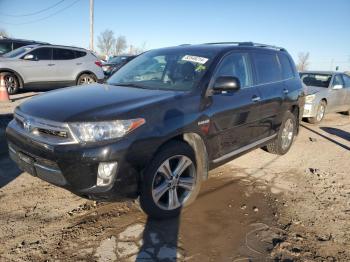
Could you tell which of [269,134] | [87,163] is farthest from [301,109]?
[87,163]

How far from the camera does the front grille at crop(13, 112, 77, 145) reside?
10.4 ft

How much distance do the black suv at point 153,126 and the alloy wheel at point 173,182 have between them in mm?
11

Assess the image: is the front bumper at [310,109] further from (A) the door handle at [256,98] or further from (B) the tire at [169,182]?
(B) the tire at [169,182]

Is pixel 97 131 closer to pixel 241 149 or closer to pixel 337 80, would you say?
pixel 241 149

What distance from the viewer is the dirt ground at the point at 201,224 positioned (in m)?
3.13

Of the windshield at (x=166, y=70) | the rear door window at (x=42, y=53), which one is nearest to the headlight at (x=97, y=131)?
the windshield at (x=166, y=70)

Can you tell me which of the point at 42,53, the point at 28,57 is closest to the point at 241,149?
the point at 28,57

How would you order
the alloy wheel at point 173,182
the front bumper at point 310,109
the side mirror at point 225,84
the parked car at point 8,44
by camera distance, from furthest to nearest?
the parked car at point 8,44
the front bumper at point 310,109
the side mirror at point 225,84
the alloy wheel at point 173,182

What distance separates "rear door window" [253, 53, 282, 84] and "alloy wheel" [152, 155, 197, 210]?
198 cm

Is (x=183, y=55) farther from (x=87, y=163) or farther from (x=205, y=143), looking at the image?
(x=87, y=163)

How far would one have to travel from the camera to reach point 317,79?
1077 cm

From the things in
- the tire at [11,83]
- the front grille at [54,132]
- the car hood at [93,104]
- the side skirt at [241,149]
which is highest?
the car hood at [93,104]

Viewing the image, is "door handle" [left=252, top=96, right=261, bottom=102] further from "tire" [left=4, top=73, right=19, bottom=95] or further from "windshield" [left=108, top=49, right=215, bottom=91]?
"tire" [left=4, top=73, right=19, bottom=95]

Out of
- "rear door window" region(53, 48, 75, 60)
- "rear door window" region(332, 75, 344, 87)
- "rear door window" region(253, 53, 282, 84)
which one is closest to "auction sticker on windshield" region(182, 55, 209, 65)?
"rear door window" region(253, 53, 282, 84)
